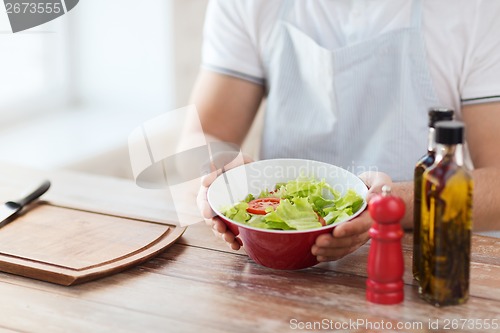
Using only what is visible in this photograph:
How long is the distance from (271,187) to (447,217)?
45 cm

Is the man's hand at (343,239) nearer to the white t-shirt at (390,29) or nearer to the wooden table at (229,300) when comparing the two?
the wooden table at (229,300)

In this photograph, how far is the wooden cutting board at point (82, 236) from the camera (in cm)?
117

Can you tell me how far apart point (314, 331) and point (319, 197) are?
0.98ft

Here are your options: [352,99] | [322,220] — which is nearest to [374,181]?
[322,220]

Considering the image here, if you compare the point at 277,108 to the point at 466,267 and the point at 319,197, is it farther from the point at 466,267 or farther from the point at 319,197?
the point at 466,267

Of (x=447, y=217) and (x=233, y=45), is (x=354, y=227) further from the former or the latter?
(x=233, y=45)

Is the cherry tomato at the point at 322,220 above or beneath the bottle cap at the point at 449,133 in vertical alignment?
beneath

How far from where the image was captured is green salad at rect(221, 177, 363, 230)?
1120mm

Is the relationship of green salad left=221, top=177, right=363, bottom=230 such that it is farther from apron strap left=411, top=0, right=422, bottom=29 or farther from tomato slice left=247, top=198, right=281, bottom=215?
apron strap left=411, top=0, right=422, bottom=29

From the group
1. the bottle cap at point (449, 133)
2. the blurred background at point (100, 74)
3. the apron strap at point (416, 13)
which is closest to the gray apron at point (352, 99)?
the apron strap at point (416, 13)

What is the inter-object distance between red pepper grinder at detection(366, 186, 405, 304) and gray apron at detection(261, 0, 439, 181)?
2.24 feet

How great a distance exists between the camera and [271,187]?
133 centimetres

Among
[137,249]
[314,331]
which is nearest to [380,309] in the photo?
[314,331]

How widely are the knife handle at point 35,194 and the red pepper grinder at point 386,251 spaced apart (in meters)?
0.75
